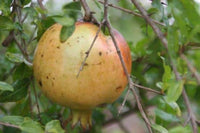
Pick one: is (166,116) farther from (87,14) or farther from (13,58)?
(13,58)

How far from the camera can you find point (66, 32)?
1.16 metres

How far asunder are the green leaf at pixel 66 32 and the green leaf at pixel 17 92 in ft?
1.35

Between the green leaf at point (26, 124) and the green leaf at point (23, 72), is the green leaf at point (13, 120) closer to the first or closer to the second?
the green leaf at point (26, 124)

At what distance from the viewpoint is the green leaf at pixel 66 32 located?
3.79 ft

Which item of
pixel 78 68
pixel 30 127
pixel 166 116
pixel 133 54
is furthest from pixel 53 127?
pixel 133 54

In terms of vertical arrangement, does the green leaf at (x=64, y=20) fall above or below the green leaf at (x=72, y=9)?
above

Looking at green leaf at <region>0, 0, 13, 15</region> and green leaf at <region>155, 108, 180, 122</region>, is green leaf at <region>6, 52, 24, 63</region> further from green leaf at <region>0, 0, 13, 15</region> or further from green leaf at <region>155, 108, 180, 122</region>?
green leaf at <region>155, 108, 180, 122</region>

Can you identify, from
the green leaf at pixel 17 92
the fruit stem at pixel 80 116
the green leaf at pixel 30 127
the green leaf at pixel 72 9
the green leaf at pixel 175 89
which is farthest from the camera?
the green leaf at pixel 17 92

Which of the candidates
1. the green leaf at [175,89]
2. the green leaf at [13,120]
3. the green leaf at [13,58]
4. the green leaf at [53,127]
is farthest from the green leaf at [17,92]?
the green leaf at [175,89]

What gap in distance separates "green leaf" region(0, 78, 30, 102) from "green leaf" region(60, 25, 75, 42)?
1.35 feet

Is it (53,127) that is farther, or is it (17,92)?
(17,92)

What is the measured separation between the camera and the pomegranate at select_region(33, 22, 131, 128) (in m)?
1.15

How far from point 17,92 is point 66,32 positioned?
443mm

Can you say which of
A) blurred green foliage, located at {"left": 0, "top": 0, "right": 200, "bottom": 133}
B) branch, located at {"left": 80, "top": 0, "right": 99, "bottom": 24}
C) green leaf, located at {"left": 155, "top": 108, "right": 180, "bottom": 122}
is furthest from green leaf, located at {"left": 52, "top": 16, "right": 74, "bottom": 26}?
green leaf, located at {"left": 155, "top": 108, "right": 180, "bottom": 122}
